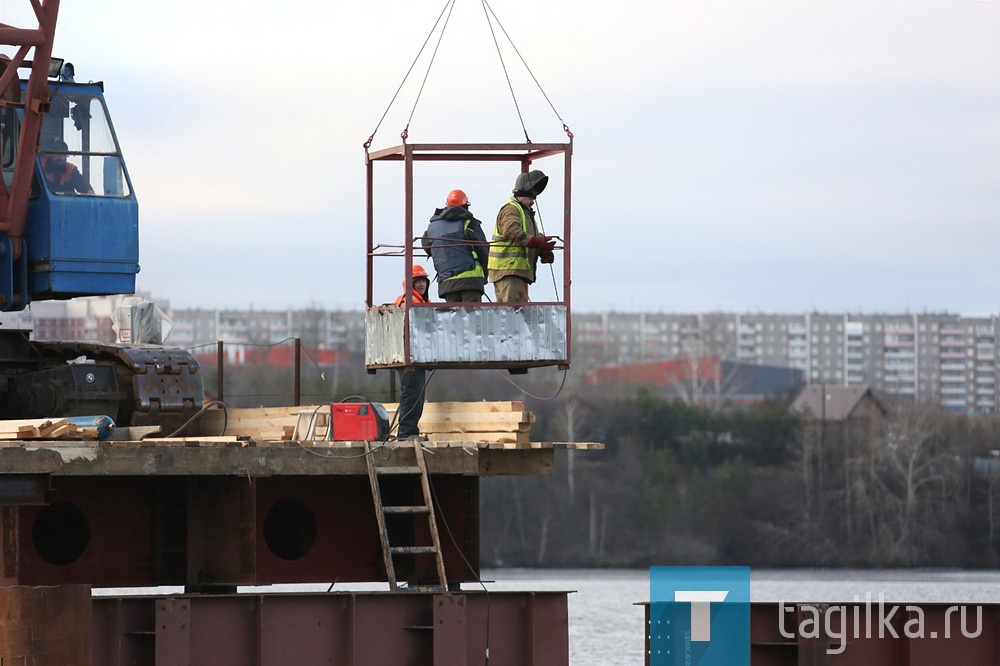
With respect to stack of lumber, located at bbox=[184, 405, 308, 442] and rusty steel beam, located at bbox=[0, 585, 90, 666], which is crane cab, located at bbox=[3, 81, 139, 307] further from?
rusty steel beam, located at bbox=[0, 585, 90, 666]

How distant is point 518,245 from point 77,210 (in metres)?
5.52

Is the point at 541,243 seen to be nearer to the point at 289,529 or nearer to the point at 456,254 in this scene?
the point at 456,254

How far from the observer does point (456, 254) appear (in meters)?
20.7

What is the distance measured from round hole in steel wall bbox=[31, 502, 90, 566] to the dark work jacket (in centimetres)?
473

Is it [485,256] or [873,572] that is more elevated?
[485,256]

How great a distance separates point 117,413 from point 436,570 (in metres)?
4.99

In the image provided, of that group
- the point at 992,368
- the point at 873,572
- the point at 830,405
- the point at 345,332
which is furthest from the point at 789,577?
the point at 345,332

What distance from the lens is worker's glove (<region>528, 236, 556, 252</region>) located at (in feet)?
66.7

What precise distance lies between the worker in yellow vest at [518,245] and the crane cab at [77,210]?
4730 millimetres

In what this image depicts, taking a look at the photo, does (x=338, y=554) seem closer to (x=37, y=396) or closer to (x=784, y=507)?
(x=37, y=396)

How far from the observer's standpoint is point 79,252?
72.4ft

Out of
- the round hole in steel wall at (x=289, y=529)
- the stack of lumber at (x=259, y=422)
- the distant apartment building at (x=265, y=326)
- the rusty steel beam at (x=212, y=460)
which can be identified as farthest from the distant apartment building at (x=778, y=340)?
the rusty steel beam at (x=212, y=460)

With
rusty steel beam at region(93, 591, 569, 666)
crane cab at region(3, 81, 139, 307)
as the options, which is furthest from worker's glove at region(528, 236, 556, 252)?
crane cab at region(3, 81, 139, 307)

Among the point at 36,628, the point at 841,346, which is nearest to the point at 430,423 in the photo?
the point at 36,628
